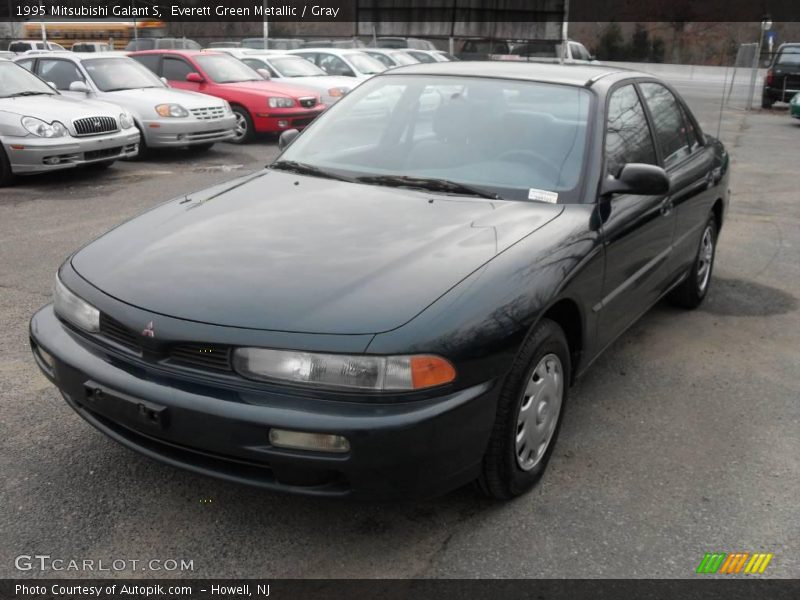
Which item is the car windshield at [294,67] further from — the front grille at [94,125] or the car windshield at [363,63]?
the front grille at [94,125]

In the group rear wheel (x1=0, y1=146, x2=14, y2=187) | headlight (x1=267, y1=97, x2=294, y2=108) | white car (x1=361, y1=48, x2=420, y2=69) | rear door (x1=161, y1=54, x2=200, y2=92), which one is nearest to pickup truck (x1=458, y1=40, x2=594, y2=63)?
white car (x1=361, y1=48, x2=420, y2=69)

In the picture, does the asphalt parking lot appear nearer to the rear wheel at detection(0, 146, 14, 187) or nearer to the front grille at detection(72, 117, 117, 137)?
the rear wheel at detection(0, 146, 14, 187)

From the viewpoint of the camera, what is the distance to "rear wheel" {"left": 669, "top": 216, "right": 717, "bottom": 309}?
5.14m

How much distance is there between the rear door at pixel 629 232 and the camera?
3.50 meters

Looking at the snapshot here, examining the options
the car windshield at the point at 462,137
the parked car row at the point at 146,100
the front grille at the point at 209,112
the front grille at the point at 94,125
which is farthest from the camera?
the front grille at the point at 209,112

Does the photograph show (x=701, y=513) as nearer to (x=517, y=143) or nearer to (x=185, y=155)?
(x=517, y=143)

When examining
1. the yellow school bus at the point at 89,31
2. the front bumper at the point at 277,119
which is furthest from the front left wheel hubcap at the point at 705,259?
the yellow school bus at the point at 89,31

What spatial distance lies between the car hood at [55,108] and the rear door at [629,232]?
23.8 ft

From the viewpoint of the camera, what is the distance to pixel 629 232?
364 cm

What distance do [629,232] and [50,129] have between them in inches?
296

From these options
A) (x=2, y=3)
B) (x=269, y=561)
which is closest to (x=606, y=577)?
(x=269, y=561)

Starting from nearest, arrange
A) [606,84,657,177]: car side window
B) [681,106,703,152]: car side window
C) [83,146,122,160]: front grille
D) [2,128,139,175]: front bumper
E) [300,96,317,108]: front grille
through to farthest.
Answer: [606,84,657,177]: car side window, [681,106,703,152]: car side window, [2,128,139,175]: front bumper, [83,146,122,160]: front grille, [300,96,317,108]: front grille


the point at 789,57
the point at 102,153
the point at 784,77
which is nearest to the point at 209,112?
the point at 102,153

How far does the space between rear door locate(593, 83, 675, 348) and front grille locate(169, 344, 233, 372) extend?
161 centimetres
